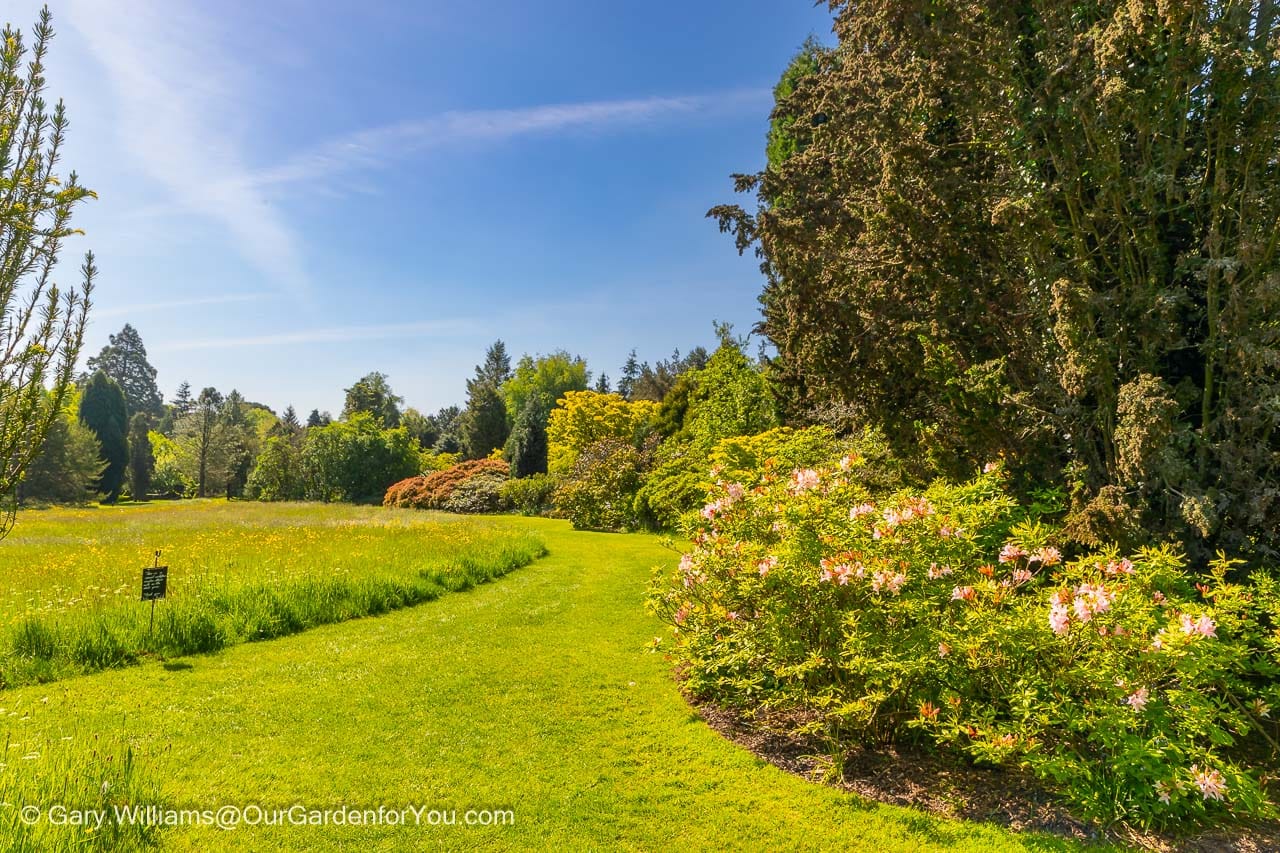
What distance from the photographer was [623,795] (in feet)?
11.9

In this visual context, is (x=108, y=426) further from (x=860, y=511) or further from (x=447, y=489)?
(x=860, y=511)

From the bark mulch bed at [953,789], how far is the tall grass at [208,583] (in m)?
5.94

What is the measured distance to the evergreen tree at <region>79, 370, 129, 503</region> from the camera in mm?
40031

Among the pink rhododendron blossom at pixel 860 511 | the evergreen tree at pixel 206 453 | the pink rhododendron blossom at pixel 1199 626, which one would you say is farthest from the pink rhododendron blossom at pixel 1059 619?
the evergreen tree at pixel 206 453

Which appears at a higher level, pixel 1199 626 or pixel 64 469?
pixel 64 469

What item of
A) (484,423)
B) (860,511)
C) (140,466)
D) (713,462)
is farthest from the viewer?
(140,466)

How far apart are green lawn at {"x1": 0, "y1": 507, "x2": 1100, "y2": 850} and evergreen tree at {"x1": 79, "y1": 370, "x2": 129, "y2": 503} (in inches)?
1842

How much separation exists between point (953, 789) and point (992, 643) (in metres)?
1.04

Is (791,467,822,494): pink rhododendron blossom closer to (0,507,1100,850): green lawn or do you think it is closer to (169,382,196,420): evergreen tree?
(0,507,1100,850): green lawn

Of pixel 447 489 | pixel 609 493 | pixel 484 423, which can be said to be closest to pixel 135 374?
pixel 484 423

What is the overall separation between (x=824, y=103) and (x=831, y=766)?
8.50 m

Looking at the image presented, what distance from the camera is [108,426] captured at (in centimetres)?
4081

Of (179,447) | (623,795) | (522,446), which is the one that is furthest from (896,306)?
(179,447)

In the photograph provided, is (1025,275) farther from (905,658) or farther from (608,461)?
(608,461)
